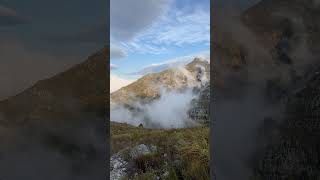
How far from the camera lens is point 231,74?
7.72ft

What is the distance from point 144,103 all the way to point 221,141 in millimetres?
2703

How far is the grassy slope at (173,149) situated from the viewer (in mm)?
3619

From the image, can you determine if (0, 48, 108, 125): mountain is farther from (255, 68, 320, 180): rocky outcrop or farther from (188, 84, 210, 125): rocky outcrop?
(188, 84, 210, 125): rocky outcrop

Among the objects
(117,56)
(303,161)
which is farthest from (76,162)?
(117,56)

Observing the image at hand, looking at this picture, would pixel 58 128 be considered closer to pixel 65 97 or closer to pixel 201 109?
pixel 65 97

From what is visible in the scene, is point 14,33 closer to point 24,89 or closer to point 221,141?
point 24,89

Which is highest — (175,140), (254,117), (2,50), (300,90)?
(2,50)

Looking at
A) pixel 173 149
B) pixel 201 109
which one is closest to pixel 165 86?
pixel 201 109

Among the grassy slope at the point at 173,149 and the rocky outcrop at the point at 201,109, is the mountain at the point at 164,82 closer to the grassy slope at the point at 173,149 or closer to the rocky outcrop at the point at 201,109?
the rocky outcrop at the point at 201,109

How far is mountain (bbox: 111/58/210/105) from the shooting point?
16.7 feet

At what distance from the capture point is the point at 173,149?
397cm

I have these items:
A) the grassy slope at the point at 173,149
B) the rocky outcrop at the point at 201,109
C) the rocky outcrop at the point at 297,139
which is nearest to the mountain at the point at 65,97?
the rocky outcrop at the point at 297,139

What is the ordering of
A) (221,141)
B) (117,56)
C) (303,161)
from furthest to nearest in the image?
(117,56)
(221,141)
(303,161)

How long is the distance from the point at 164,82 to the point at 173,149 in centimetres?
144
